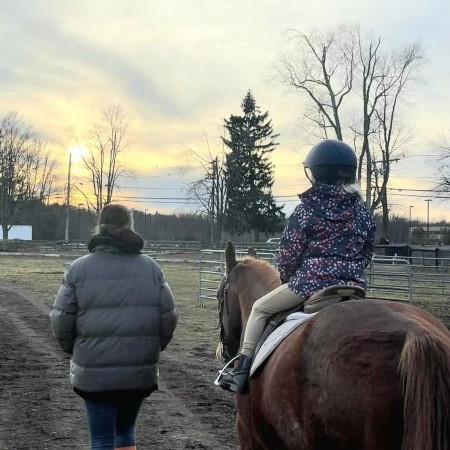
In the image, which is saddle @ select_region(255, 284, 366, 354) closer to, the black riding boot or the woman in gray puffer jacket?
the black riding boot

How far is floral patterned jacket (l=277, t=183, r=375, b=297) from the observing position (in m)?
2.95

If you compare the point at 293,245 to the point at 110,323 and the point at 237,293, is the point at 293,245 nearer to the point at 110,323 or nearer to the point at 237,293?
the point at 110,323

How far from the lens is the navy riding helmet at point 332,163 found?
10.2 feet

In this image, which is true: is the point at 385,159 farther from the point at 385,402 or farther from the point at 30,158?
the point at 30,158

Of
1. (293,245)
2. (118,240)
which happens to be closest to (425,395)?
(293,245)

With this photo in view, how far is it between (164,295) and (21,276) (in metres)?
22.9

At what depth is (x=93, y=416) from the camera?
341cm

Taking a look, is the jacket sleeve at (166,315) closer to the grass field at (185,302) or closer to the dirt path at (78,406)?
the dirt path at (78,406)

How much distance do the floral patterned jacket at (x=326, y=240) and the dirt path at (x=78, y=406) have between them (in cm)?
264

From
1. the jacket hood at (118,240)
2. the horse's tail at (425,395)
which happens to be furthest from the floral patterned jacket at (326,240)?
the jacket hood at (118,240)

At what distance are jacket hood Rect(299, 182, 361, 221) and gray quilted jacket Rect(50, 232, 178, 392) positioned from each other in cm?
109

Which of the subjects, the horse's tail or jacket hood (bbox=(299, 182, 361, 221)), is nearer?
the horse's tail

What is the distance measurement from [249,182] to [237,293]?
51.5m

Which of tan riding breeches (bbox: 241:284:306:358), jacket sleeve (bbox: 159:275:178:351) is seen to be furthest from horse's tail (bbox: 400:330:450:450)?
jacket sleeve (bbox: 159:275:178:351)
